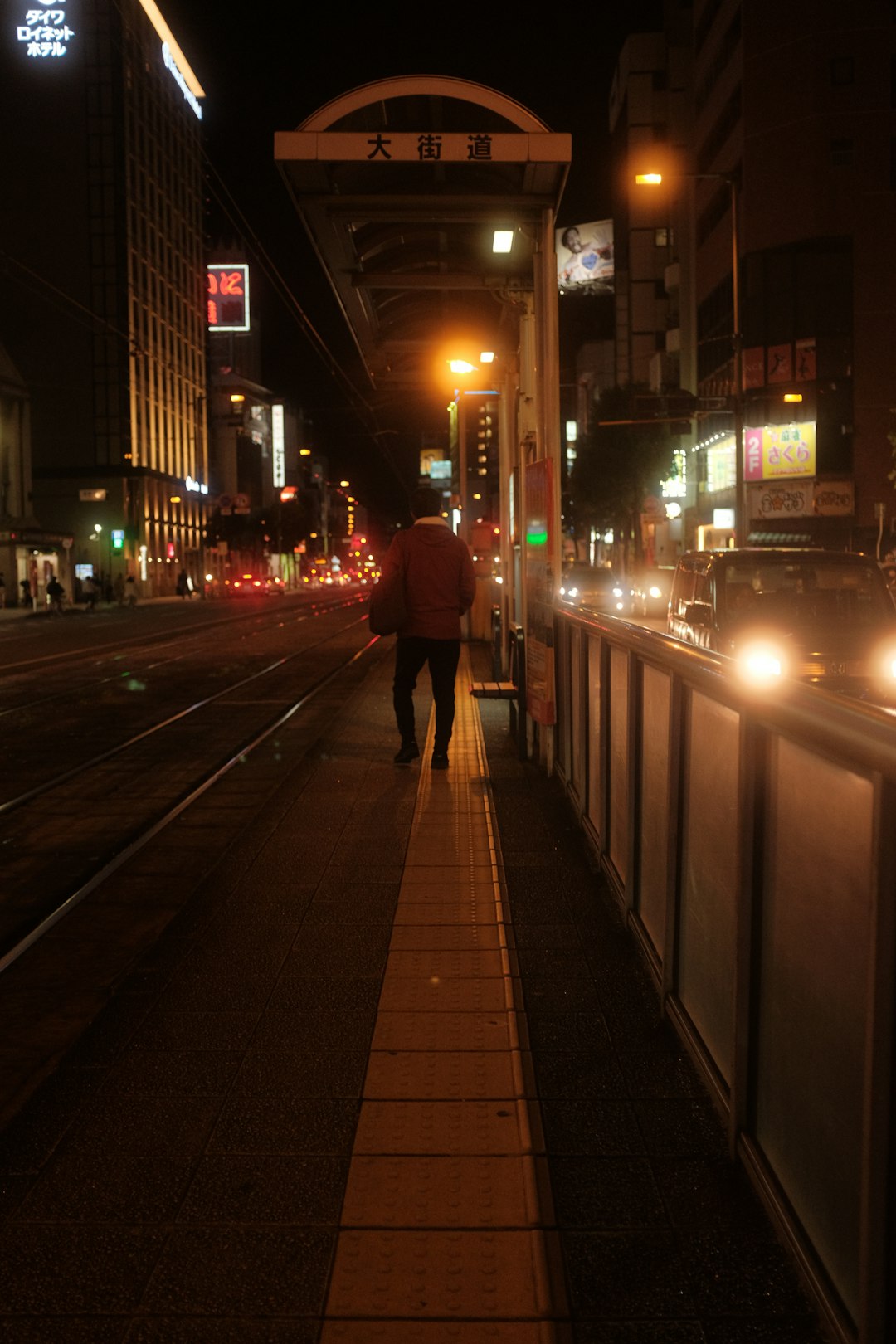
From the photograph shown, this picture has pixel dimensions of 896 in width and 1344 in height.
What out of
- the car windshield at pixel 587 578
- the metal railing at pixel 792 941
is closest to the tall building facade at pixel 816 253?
the car windshield at pixel 587 578

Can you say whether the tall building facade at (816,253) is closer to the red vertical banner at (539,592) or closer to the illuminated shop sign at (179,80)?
the red vertical banner at (539,592)

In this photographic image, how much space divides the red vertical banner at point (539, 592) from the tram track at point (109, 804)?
2.47m

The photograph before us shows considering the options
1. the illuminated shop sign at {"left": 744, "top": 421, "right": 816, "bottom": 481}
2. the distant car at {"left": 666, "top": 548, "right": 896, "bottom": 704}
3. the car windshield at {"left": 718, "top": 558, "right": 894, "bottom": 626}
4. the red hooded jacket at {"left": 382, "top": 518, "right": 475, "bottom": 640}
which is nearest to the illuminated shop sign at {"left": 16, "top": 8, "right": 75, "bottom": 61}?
the illuminated shop sign at {"left": 744, "top": 421, "right": 816, "bottom": 481}

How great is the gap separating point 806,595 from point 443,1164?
391 inches

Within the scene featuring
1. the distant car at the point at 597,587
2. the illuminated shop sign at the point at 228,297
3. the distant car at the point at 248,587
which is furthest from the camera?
the illuminated shop sign at the point at 228,297

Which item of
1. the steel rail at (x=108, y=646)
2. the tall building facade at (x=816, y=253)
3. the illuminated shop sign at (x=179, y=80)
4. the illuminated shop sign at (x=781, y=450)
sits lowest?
the steel rail at (x=108, y=646)

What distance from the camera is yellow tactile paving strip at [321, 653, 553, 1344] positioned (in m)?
2.54

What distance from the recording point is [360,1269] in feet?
8.80

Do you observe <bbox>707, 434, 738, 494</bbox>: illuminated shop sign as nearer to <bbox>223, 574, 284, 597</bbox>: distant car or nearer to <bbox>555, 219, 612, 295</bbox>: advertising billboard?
<bbox>223, 574, 284, 597</bbox>: distant car

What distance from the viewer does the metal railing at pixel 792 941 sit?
2.15m

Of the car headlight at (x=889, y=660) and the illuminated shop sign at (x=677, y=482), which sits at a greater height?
the illuminated shop sign at (x=677, y=482)

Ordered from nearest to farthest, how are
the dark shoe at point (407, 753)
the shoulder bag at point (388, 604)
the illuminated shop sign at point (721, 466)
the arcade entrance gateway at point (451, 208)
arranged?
the arcade entrance gateway at point (451, 208)
the shoulder bag at point (388, 604)
the dark shoe at point (407, 753)
the illuminated shop sign at point (721, 466)

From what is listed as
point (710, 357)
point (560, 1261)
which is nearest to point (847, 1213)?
point (560, 1261)

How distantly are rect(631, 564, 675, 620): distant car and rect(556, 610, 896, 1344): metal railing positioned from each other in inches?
1110
